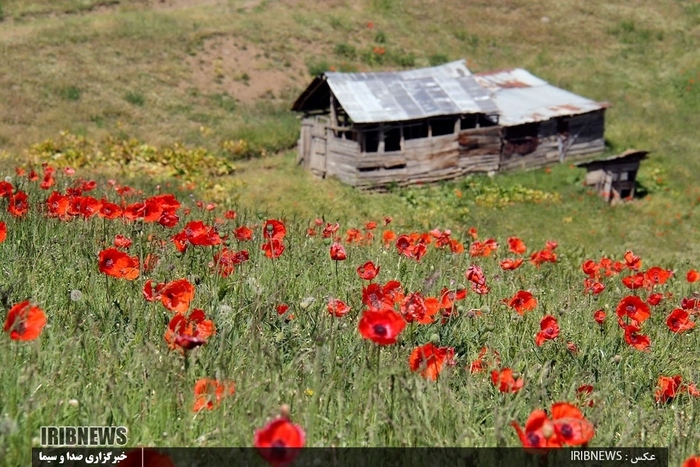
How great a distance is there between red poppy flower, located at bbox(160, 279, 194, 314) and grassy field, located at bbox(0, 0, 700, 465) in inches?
7.3

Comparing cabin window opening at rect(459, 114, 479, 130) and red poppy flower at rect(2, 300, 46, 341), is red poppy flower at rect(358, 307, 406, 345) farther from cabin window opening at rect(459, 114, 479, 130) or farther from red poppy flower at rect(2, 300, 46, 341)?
cabin window opening at rect(459, 114, 479, 130)

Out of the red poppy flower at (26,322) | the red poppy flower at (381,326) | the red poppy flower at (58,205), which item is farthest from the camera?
the red poppy flower at (58,205)

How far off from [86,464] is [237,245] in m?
3.23

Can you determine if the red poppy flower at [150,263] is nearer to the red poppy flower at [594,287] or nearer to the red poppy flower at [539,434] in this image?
the red poppy flower at [539,434]

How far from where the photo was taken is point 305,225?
1179 cm

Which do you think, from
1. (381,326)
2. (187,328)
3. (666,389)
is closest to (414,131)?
(666,389)

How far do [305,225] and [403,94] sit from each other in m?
13.4

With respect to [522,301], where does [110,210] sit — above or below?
above

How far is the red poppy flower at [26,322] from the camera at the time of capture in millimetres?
2265

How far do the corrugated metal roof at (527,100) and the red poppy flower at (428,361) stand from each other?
2335cm

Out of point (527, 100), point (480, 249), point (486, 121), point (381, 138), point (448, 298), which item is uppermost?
point (448, 298)

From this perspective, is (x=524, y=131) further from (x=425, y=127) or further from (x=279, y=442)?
(x=279, y=442)

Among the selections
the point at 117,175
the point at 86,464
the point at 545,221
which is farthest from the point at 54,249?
the point at 545,221

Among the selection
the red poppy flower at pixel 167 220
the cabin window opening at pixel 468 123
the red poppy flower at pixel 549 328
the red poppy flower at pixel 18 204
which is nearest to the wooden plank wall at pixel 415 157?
the cabin window opening at pixel 468 123
